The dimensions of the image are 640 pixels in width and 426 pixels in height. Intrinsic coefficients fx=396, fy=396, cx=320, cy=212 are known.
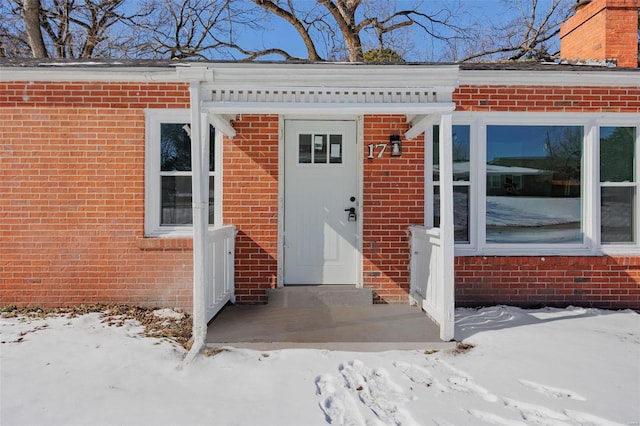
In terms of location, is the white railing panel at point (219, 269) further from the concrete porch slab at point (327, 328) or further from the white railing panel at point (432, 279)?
the white railing panel at point (432, 279)

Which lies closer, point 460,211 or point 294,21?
→ point 460,211

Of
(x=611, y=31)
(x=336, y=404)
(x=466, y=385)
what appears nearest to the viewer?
(x=336, y=404)

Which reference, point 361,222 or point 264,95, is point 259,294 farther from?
point 264,95

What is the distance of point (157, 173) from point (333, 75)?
2.73 metres

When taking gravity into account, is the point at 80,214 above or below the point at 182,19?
below

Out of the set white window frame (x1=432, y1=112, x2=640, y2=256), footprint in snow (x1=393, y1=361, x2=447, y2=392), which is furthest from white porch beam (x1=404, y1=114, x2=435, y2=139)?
footprint in snow (x1=393, y1=361, x2=447, y2=392)

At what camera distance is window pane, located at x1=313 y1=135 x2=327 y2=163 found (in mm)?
5410

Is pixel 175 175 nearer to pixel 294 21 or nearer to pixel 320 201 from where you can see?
pixel 320 201

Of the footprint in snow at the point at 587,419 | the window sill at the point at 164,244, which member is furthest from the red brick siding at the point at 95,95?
the footprint in snow at the point at 587,419

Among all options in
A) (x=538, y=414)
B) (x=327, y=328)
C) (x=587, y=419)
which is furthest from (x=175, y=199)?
(x=587, y=419)

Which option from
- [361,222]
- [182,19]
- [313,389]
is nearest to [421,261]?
[361,222]

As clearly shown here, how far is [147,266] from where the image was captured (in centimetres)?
508

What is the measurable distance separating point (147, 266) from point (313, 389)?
118 inches

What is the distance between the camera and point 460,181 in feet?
17.5
